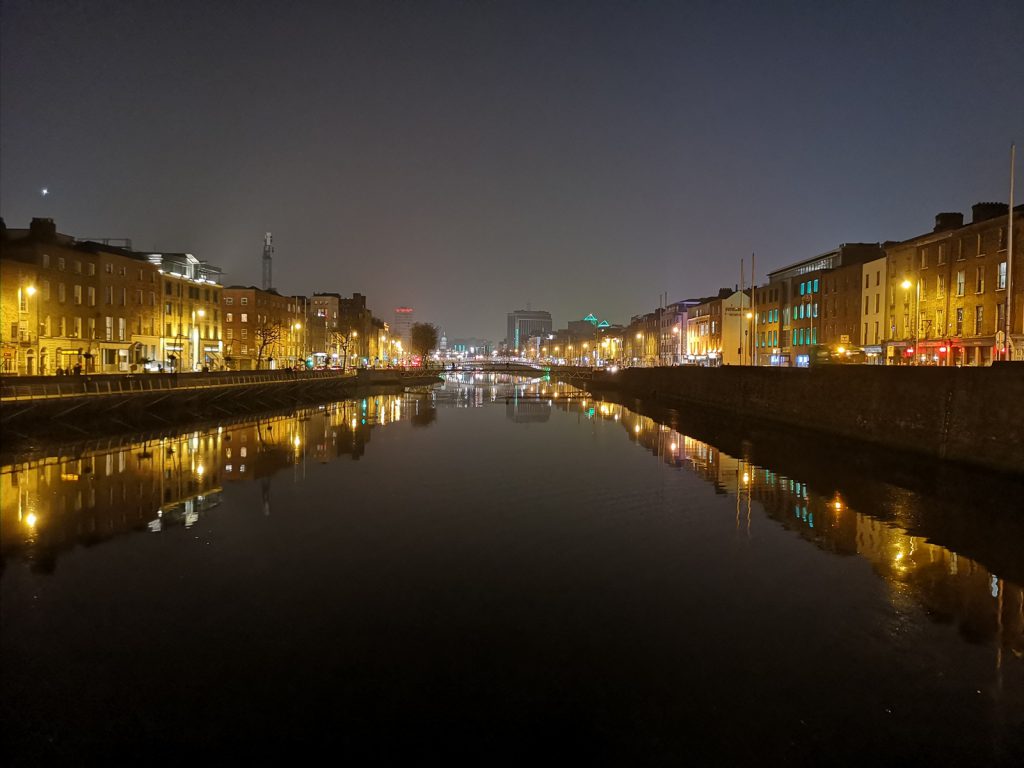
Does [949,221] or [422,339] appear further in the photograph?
[422,339]

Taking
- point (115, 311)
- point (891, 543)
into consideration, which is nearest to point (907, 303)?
point (891, 543)

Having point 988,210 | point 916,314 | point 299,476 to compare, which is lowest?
point 299,476

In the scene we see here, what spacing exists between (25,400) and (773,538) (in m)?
37.1

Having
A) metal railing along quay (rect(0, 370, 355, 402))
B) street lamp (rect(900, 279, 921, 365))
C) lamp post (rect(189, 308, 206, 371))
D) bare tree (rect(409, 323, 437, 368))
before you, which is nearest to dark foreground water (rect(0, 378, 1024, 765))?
metal railing along quay (rect(0, 370, 355, 402))

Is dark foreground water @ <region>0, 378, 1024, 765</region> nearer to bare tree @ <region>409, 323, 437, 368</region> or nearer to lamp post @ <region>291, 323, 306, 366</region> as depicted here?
lamp post @ <region>291, 323, 306, 366</region>

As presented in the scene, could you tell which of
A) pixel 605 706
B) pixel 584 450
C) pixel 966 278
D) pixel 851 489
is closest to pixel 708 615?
pixel 605 706

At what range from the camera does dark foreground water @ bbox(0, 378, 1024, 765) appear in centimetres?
786

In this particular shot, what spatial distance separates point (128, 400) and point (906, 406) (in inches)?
1743

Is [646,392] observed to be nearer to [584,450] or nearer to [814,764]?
[584,450]

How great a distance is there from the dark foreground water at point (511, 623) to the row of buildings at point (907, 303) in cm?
2073

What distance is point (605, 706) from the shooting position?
8.50 metres

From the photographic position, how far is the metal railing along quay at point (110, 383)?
1451 inches

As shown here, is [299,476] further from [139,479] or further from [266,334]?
[266,334]

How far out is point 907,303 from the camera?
5897 cm
